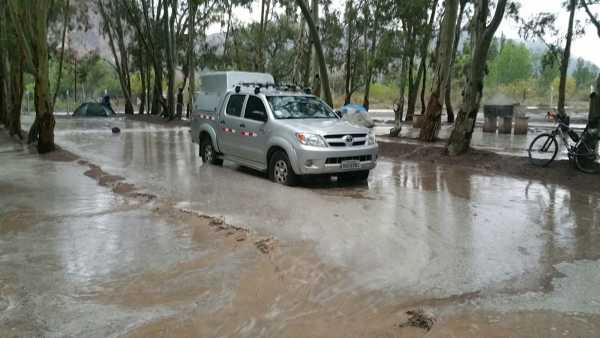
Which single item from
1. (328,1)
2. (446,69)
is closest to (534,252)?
(446,69)

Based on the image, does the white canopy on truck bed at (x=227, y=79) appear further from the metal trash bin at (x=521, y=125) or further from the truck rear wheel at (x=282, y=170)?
the metal trash bin at (x=521, y=125)

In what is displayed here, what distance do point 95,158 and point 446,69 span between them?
33.9ft

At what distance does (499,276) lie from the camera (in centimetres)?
532

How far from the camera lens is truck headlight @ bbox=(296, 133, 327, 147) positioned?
9594 mm

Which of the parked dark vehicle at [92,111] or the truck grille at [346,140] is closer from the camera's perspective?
the truck grille at [346,140]

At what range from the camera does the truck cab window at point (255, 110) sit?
10.7 meters

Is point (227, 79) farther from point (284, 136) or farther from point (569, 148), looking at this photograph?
point (569, 148)

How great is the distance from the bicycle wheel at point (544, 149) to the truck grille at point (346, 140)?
4.55 m

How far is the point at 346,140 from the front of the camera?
9820 mm

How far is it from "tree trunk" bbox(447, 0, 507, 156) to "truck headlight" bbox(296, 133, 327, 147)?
5.47m

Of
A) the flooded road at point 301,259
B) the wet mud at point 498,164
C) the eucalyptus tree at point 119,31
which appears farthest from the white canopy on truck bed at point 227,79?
the eucalyptus tree at point 119,31

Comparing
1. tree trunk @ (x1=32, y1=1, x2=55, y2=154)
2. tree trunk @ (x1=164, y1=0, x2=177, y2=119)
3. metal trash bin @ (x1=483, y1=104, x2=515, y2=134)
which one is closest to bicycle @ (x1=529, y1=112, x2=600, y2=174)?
metal trash bin @ (x1=483, y1=104, x2=515, y2=134)

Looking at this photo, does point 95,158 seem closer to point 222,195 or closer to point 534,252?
point 222,195

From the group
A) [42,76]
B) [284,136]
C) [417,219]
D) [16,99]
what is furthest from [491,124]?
[16,99]
